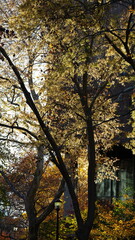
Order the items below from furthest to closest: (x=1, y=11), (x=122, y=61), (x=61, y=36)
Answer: (x=1, y=11) → (x=122, y=61) → (x=61, y=36)

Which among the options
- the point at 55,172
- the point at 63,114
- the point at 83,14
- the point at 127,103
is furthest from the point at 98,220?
A: the point at 55,172

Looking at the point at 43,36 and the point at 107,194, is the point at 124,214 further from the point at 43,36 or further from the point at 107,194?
the point at 43,36

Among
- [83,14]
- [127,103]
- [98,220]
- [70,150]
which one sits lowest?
[98,220]

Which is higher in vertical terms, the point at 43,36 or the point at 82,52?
the point at 43,36

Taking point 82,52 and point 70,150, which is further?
point 70,150

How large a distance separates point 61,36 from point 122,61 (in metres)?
2.50

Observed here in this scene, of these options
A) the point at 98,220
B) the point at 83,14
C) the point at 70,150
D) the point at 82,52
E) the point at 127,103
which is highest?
the point at 127,103

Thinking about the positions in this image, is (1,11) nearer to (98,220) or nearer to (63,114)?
(63,114)

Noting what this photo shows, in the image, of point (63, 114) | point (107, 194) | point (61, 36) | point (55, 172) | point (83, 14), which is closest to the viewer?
point (83, 14)

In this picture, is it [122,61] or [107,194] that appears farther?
[107,194]

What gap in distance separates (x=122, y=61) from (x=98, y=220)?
27.0ft

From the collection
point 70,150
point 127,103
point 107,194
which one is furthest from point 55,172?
point 70,150

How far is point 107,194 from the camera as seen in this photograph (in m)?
23.9

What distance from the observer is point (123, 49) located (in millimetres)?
11586
